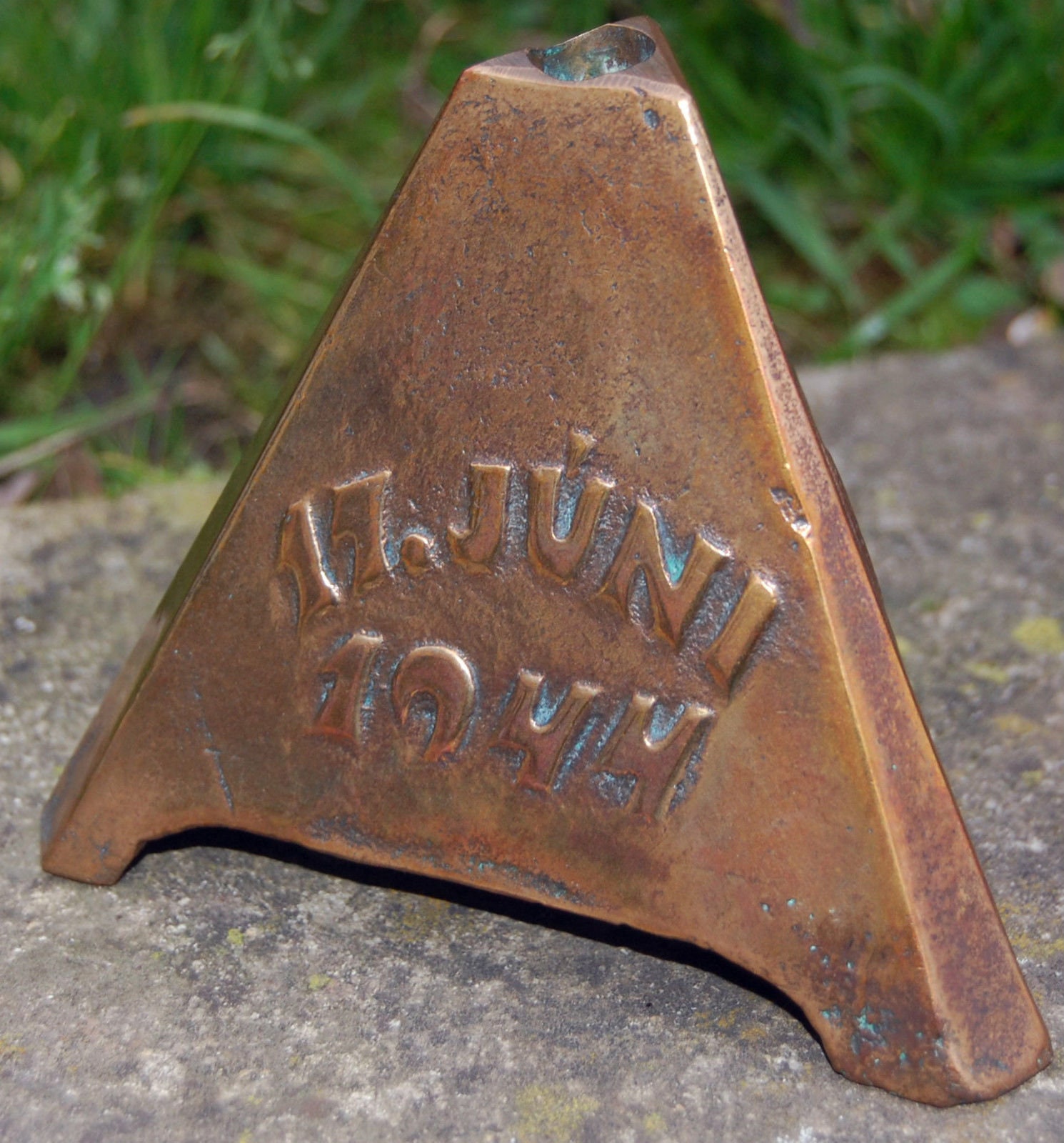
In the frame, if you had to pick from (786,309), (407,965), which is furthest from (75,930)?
(786,309)

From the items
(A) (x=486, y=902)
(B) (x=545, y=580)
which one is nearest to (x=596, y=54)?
(B) (x=545, y=580)

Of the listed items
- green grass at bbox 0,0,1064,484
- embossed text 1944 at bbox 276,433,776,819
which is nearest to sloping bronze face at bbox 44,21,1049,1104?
embossed text 1944 at bbox 276,433,776,819

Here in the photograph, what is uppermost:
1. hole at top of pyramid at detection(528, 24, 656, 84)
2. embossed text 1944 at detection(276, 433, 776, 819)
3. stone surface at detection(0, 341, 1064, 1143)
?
hole at top of pyramid at detection(528, 24, 656, 84)

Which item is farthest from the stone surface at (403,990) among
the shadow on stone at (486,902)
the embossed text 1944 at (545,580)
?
the embossed text 1944 at (545,580)

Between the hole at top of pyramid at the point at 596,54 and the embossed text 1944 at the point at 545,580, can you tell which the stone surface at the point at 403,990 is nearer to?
the embossed text 1944 at the point at 545,580

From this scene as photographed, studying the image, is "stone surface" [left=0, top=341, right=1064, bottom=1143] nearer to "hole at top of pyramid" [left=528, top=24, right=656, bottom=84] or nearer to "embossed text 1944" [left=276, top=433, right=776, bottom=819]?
"embossed text 1944" [left=276, top=433, right=776, bottom=819]

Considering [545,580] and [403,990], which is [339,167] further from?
[403,990]
